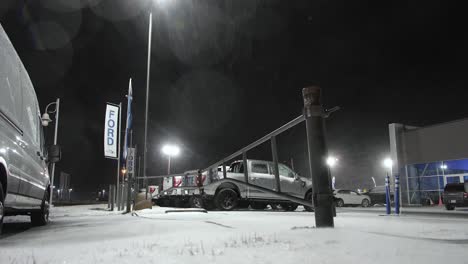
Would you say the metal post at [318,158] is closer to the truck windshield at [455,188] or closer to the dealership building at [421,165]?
the truck windshield at [455,188]

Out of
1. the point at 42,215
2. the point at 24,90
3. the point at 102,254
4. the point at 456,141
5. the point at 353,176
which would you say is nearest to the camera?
the point at 102,254

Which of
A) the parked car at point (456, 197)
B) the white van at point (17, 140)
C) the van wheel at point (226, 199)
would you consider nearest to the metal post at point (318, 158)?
the white van at point (17, 140)

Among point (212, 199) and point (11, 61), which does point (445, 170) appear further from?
point (11, 61)

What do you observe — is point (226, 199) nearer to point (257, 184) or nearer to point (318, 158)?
point (257, 184)

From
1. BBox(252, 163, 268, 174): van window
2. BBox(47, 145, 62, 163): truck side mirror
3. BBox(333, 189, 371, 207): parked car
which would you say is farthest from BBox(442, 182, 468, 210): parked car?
BBox(47, 145, 62, 163): truck side mirror

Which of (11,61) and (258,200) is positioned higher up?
(11,61)

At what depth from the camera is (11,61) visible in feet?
16.1

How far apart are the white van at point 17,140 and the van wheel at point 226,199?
632 cm

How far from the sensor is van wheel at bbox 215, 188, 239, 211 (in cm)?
1277

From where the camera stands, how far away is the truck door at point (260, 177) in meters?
13.6

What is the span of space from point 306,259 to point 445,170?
27.5 meters

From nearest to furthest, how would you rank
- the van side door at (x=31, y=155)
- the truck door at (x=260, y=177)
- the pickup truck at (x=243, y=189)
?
1. the van side door at (x=31, y=155)
2. the pickup truck at (x=243, y=189)
3. the truck door at (x=260, y=177)

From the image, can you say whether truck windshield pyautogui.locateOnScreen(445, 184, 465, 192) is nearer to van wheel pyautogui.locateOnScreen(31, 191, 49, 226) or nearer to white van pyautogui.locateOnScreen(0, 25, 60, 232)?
van wheel pyautogui.locateOnScreen(31, 191, 49, 226)

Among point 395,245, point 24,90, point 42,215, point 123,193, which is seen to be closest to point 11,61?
point 24,90
